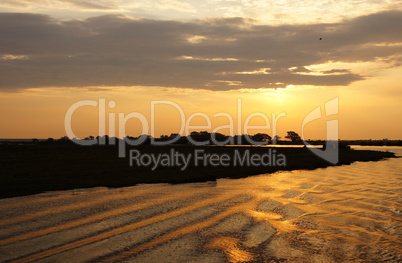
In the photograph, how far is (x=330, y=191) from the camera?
25688 millimetres

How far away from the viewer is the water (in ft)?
36.8

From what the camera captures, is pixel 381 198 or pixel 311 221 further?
pixel 381 198

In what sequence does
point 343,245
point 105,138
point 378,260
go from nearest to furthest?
point 378,260
point 343,245
point 105,138

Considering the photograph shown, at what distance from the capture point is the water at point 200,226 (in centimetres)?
1120

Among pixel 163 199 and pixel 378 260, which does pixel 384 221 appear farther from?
pixel 163 199

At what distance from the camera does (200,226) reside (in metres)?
14.8

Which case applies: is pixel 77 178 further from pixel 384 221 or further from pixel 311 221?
pixel 384 221

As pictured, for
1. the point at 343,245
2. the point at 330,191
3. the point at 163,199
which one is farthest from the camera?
the point at 330,191

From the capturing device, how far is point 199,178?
30.8 metres

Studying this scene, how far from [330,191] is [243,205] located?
8.84 m

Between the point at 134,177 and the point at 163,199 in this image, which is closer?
the point at 163,199

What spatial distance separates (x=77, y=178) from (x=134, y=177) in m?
4.43

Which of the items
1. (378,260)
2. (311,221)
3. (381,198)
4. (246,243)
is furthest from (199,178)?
(378,260)

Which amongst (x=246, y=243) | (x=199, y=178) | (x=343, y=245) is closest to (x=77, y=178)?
(x=199, y=178)
